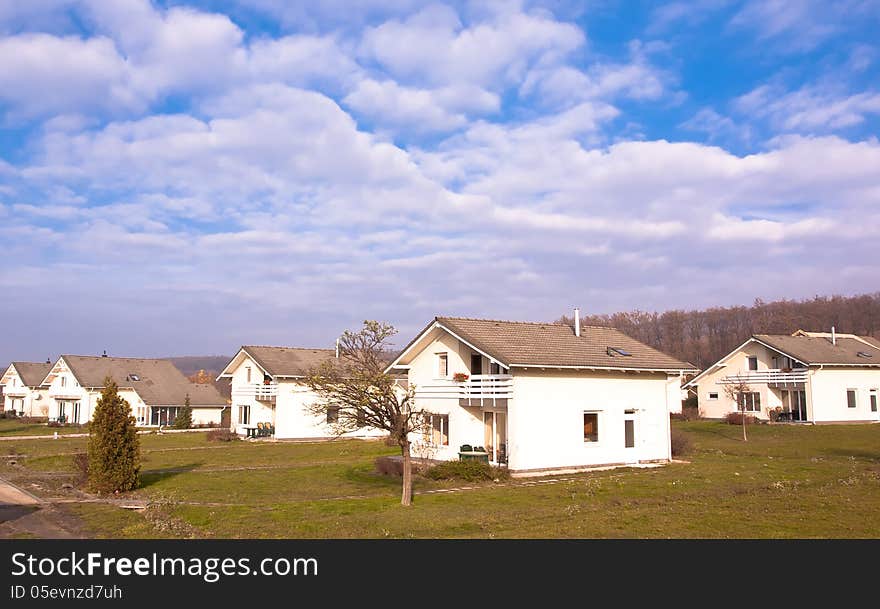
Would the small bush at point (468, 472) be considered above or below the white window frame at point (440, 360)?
below

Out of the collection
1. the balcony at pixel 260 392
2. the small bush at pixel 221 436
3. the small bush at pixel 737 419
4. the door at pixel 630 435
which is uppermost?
the balcony at pixel 260 392

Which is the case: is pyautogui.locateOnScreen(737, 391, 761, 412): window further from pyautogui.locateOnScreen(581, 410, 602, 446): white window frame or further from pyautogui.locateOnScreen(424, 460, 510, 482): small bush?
pyautogui.locateOnScreen(424, 460, 510, 482): small bush

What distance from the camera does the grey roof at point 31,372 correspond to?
230 ft

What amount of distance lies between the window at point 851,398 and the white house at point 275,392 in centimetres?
3106

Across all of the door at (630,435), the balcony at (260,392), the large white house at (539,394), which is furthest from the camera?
the balcony at (260,392)

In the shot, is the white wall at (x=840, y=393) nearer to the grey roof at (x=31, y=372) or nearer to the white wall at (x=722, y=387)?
the white wall at (x=722, y=387)

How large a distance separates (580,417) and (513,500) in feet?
26.8

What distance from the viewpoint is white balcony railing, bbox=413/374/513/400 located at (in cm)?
2414

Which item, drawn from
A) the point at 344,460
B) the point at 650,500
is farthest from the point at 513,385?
the point at 344,460

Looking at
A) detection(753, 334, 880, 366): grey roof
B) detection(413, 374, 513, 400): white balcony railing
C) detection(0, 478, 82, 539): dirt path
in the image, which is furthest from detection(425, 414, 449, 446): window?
detection(753, 334, 880, 366): grey roof

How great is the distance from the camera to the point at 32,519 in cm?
1614

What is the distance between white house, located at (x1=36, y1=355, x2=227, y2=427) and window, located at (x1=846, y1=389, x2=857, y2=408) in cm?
4784

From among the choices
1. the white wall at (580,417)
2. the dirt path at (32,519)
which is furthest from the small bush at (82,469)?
the white wall at (580,417)
